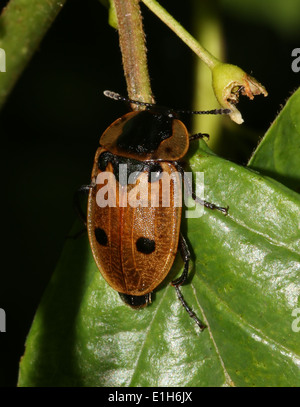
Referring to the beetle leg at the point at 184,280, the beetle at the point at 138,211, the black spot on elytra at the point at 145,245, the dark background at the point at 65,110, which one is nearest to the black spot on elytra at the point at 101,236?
the beetle at the point at 138,211

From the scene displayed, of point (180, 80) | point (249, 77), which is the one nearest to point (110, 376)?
point (249, 77)

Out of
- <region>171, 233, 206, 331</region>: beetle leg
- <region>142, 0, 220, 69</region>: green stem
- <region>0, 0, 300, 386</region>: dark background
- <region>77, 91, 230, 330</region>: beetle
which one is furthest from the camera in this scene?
<region>0, 0, 300, 386</region>: dark background

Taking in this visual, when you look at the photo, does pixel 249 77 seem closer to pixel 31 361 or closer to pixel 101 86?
pixel 31 361

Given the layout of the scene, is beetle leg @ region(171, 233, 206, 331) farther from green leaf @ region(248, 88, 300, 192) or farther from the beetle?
green leaf @ region(248, 88, 300, 192)

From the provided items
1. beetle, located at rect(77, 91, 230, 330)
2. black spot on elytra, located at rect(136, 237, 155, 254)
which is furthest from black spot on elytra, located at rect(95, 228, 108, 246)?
black spot on elytra, located at rect(136, 237, 155, 254)

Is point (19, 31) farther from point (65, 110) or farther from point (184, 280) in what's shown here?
point (65, 110)

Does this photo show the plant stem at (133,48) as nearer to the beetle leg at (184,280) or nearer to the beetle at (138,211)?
the beetle at (138,211)
